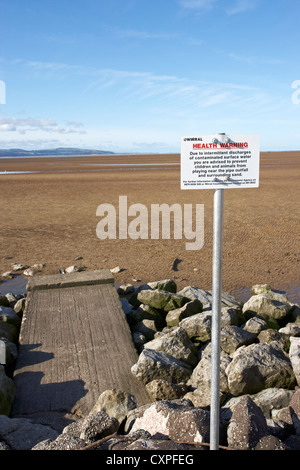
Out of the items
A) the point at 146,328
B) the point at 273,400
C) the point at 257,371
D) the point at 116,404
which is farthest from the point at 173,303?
the point at 116,404

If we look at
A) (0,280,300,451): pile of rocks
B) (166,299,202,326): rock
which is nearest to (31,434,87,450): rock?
(0,280,300,451): pile of rocks

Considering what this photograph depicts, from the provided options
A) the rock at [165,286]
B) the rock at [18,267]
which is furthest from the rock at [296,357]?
the rock at [18,267]

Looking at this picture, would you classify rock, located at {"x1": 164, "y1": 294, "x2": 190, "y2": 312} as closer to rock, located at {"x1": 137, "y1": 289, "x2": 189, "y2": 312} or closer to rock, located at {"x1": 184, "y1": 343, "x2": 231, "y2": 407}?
rock, located at {"x1": 137, "y1": 289, "x2": 189, "y2": 312}

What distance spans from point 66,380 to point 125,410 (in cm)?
104

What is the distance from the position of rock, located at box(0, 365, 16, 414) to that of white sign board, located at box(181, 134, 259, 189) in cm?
281

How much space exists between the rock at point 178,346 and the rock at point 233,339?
40 cm

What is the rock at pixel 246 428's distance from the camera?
3.00 meters

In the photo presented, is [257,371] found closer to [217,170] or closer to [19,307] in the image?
[217,170]

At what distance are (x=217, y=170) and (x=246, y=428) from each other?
1.89 meters

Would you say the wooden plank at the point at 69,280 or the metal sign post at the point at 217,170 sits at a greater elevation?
the metal sign post at the point at 217,170

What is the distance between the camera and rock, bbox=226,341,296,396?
4.37 m

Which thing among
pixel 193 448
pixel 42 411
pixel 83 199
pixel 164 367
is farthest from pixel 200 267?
pixel 83 199

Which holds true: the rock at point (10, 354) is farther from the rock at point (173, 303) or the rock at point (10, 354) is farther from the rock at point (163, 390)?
the rock at point (173, 303)

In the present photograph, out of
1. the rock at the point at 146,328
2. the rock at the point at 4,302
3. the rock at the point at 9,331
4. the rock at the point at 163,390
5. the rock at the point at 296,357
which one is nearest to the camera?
the rock at the point at 163,390
